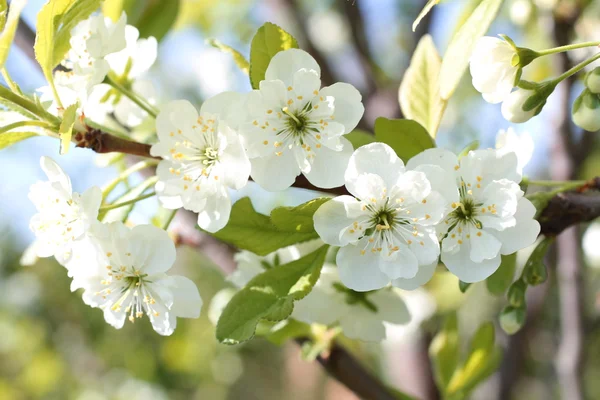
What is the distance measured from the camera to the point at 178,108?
550 mm

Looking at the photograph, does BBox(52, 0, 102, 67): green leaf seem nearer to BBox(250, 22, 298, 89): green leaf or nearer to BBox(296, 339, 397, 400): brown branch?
BBox(250, 22, 298, 89): green leaf

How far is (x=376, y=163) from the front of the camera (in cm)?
49

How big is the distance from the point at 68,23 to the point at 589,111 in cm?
49

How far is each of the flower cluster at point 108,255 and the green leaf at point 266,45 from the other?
0.17m

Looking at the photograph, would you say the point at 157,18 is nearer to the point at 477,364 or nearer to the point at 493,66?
the point at 493,66

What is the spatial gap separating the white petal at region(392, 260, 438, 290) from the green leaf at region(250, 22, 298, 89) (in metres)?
0.21

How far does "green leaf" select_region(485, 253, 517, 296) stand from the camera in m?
0.63

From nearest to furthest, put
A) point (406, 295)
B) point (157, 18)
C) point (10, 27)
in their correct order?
point (10, 27) < point (157, 18) < point (406, 295)

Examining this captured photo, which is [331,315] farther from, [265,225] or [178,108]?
[178,108]

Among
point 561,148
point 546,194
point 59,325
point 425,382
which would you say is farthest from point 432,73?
point 59,325

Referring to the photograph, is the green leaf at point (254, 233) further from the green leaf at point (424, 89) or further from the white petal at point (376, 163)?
the green leaf at point (424, 89)

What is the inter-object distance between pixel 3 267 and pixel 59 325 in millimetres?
511

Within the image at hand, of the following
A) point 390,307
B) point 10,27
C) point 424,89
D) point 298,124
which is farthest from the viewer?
point 390,307

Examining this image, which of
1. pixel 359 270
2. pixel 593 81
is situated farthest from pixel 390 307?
pixel 593 81
